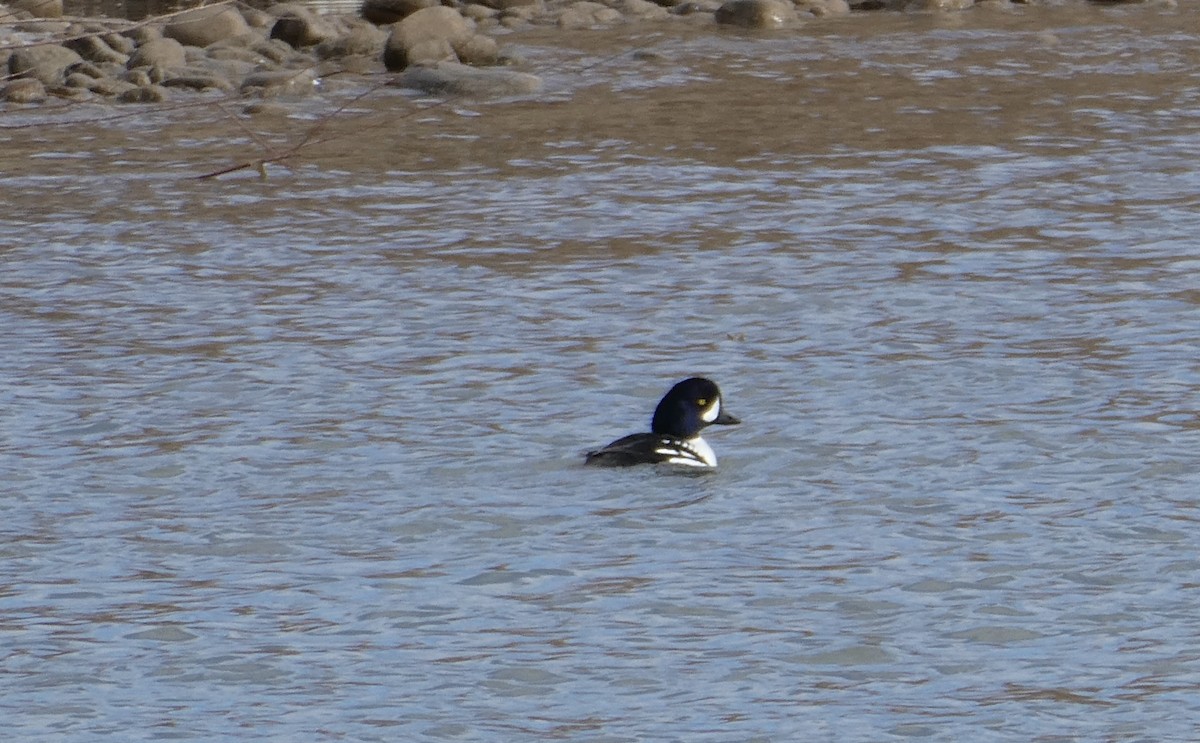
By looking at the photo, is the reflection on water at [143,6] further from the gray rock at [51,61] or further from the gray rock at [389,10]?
the gray rock at [51,61]

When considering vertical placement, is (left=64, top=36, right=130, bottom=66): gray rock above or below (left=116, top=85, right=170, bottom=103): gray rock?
above

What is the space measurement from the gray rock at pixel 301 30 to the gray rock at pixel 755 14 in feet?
15.5

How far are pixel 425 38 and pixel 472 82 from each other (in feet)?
7.53

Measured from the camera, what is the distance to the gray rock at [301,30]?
83.1 feet

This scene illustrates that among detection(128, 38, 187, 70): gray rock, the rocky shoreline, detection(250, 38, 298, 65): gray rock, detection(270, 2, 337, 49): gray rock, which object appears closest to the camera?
the rocky shoreline

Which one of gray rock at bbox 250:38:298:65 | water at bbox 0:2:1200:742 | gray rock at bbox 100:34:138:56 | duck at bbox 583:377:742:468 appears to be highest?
gray rock at bbox 100:34:138:56

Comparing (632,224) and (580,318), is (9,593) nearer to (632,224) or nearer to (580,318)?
(580,318)

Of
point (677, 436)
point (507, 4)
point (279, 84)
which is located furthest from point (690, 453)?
point (507, 4)

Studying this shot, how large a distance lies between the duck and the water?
11 centimetres

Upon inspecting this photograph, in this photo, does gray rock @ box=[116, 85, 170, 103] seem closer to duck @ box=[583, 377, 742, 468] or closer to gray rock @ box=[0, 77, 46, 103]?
gray rock @ box=[0, 77, 46, 103]

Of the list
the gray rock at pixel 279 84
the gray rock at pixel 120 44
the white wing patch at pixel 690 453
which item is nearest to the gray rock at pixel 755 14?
the gray rock at pixel 279 84

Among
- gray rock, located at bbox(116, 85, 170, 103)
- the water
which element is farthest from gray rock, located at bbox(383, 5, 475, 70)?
the water

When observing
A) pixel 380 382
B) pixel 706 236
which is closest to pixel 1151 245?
pixel 706 236

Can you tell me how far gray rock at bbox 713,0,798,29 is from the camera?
26.5m
